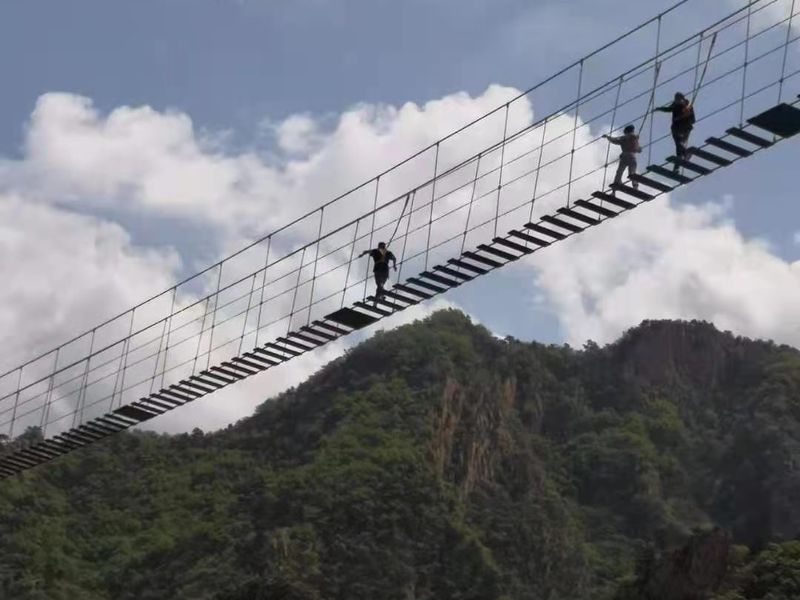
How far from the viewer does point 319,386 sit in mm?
102375

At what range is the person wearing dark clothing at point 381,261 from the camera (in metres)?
24.6

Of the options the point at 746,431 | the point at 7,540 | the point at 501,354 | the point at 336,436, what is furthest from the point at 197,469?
the point at 746,431

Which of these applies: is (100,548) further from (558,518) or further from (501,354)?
(501,354)

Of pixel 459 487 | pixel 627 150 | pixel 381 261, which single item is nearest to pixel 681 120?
pixel 627 150

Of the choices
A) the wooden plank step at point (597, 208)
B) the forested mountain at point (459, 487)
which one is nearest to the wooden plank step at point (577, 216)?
the wooden plank step at point (597, 208)

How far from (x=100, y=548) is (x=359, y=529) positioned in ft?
51.3

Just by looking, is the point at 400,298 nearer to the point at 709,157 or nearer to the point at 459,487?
the point at 709,157

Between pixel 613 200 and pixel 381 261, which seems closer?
pixel 613 200

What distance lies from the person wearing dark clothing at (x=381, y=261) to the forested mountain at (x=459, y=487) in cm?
3359

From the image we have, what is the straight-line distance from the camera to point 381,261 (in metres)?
25.0

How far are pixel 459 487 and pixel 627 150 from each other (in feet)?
219

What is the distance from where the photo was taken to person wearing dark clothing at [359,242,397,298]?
2461cm

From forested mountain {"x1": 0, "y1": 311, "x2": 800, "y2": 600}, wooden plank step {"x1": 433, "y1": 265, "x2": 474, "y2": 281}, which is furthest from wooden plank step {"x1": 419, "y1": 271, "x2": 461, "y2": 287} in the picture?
forested mountain {"x1": 0, "y1": 311, "x2": 800, "y2": 600}

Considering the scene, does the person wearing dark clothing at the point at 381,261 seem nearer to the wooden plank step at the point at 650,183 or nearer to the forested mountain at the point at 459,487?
the wooden plank step at the point at 650,183
